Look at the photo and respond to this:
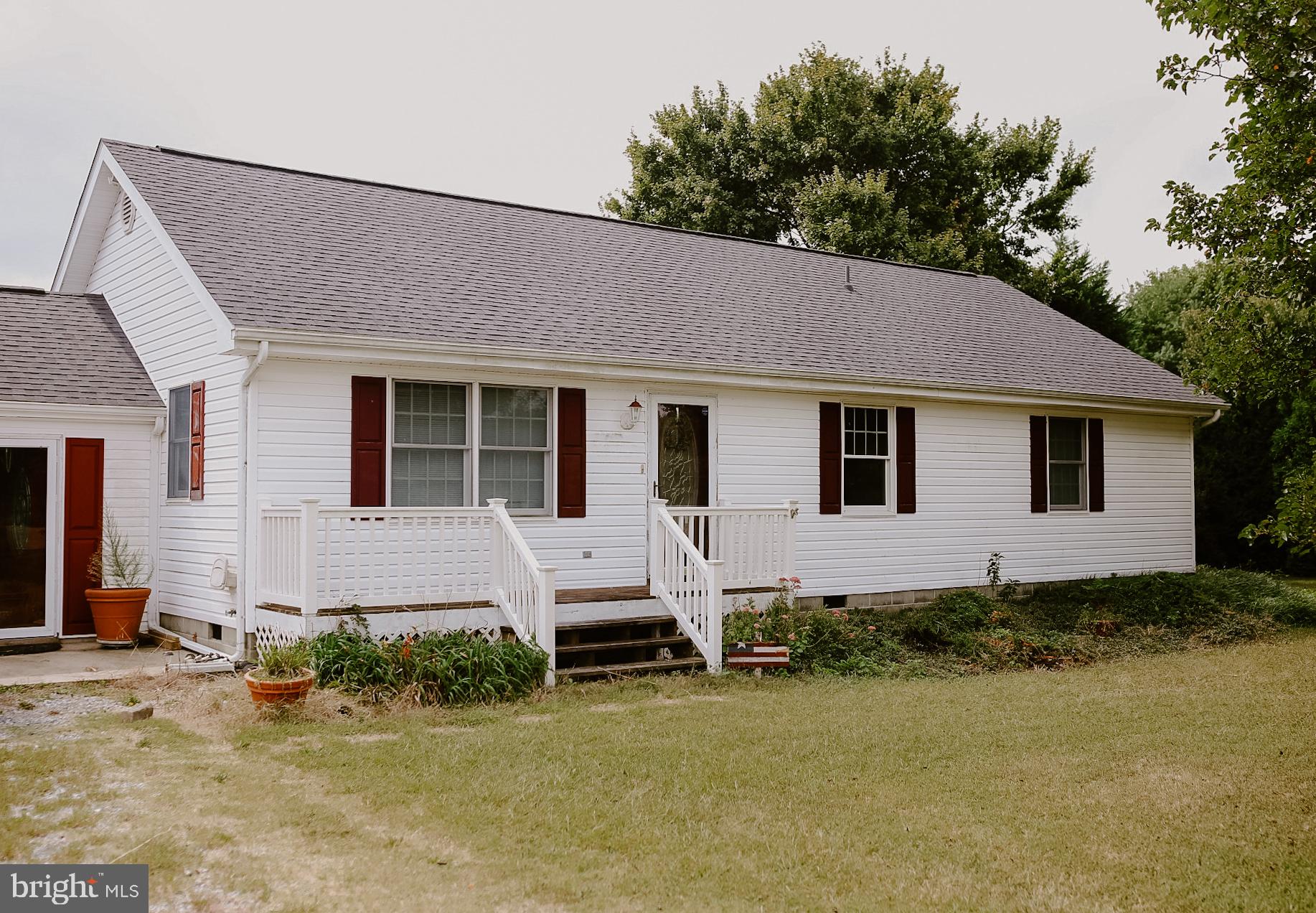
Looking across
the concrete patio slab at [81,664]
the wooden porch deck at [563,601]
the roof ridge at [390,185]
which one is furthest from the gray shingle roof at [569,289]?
the concrete patio slab at [81,664]

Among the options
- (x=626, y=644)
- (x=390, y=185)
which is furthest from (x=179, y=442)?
(x=626, y=644)

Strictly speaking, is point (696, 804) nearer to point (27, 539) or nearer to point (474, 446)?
point (474, 446)

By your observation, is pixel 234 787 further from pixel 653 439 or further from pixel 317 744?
pixel 653 439

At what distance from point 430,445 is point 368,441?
Answer: 643mm

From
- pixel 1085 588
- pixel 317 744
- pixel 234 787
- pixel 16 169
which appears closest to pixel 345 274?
pixel 317 744

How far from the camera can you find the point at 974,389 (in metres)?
14.0

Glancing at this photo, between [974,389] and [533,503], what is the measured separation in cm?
629

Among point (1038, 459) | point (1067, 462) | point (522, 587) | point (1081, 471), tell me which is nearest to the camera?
point (522, 587)

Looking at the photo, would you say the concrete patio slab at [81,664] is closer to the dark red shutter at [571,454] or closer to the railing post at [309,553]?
the railing post at [309,553]

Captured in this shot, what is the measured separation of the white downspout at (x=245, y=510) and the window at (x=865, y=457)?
6987 millimetres

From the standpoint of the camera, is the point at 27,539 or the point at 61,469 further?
the point at 61,469

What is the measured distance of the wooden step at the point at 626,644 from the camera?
9.73 m

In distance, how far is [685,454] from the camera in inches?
485

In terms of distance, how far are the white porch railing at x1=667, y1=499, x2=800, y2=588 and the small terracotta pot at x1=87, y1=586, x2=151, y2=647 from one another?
221 inches
